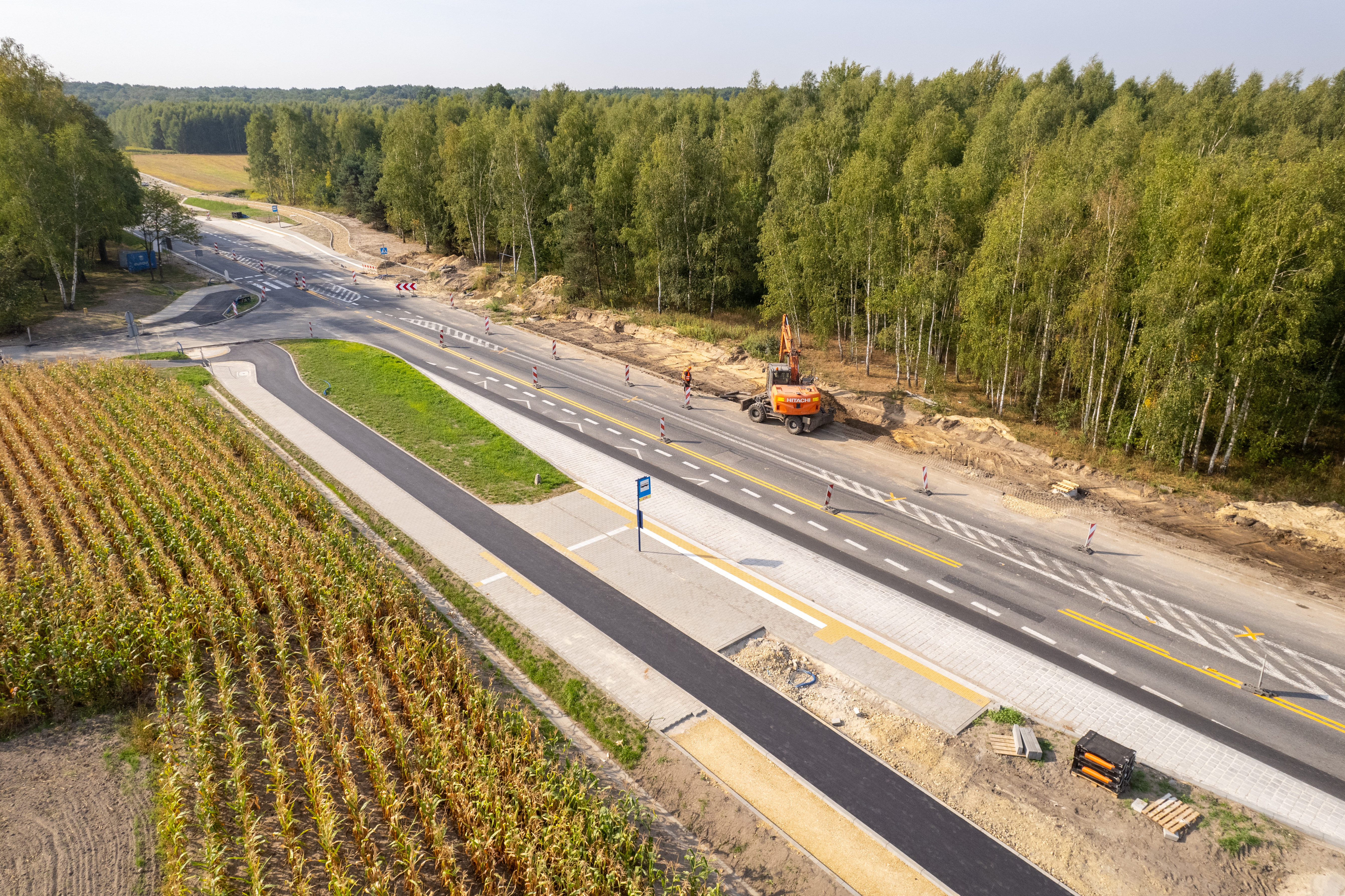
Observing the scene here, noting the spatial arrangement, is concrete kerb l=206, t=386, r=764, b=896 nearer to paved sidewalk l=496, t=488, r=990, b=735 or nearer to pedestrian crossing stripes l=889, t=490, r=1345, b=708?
paved sidewalk l=496, t=488, r=990, b=735

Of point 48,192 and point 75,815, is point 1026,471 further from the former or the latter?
point 48,192

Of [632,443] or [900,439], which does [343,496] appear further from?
[900,439]

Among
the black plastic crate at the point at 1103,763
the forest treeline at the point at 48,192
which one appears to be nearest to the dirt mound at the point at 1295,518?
the black plastic crate at the point at 1103,763

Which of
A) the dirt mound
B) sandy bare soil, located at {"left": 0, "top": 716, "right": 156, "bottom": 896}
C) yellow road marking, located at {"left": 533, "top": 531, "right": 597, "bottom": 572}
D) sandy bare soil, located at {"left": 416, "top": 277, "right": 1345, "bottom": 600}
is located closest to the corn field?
sandy bare soil, located at {"left": 0, "top": 716, "right": 156, "bottom": 896}

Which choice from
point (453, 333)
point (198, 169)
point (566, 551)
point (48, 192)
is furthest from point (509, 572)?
point (198, 169)

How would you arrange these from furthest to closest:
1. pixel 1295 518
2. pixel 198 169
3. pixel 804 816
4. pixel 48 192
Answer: pixel 198 169 < pixel 48 192 < pixel 1295 518 < pixel 804 816

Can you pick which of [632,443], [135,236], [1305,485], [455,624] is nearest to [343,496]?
[455,624]

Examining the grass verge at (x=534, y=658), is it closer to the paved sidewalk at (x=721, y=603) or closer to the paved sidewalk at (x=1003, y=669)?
the paved sidewalk at (x=721, y=603)
